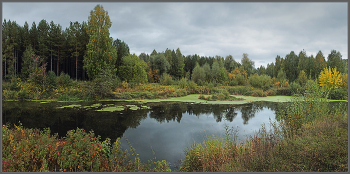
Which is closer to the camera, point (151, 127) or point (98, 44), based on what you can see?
point (151, 127)

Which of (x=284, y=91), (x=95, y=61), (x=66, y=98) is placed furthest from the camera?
(x=284, y=91)

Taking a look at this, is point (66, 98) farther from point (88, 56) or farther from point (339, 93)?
point (339, 93)

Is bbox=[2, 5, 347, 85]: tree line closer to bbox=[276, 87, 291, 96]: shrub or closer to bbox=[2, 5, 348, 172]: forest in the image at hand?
bbox=[2, 5, 348, 172]: forest

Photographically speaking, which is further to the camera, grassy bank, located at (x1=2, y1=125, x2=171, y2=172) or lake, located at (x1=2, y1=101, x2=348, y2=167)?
lake, located at (x1=2, y1=101, x2=348, y2=167)

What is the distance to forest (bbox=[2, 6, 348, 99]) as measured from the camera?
19500 mm

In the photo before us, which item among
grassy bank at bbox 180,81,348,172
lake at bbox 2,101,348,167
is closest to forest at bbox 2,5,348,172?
grassy bank at bbox 180,81,348,172

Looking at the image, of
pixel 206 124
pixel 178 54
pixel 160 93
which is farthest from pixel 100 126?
pixel 178 54

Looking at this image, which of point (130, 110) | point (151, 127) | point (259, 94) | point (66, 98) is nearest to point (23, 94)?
point (66, 98)

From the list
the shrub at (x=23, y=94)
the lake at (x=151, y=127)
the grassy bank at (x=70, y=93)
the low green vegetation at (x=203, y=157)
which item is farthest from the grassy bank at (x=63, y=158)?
the shrub at (x=23, y=94)

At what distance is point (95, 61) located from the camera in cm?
1970

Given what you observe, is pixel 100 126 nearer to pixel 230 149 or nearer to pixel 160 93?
pixel 230 149

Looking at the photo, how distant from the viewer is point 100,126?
7582 mm

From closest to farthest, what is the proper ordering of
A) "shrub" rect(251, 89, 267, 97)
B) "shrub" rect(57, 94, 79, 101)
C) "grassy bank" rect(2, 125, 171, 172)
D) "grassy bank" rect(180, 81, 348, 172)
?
"grassy bank" rect(180, 81, 348, 172) → "grassy bank" rect(2, 125, 171, 172) → "shrub" rect(57, 94, 79, 101) → "shrub" rect(251, 89, 267, 97)

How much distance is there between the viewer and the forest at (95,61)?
19500 millimetres
